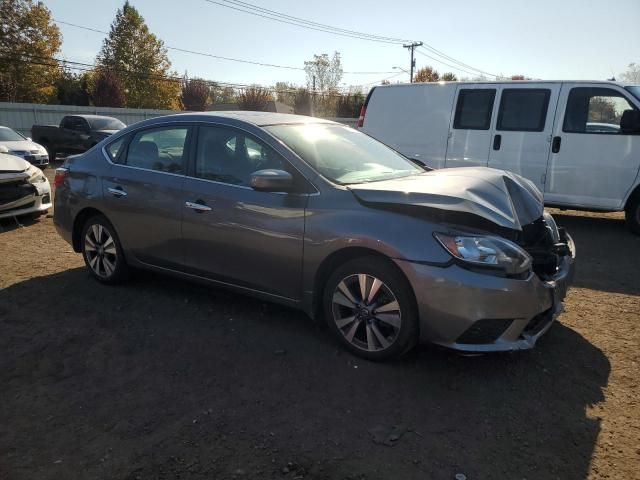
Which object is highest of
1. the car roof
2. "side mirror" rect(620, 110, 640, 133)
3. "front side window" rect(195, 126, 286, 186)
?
"side mirror" rect(620, 110, 640, 133)

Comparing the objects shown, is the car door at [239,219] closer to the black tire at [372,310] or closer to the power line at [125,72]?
the black tire at [372,310]

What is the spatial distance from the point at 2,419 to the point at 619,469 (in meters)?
3.22

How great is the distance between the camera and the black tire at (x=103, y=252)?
4887mm

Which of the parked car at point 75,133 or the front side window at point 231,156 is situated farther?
the parked car at point 75,133

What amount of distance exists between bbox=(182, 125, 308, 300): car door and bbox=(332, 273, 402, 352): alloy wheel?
→ 374 mm

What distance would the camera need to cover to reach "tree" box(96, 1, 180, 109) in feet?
165

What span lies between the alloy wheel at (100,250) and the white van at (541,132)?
18.2 feet

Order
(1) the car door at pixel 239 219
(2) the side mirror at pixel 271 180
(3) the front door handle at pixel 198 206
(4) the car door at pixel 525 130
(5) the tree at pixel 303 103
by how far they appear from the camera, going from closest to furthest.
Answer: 1. (2) the side mirror at pixel 271 180
2. (1) the car door at pixel 239 219
3. (3) the front door handle at pixel 198 206
4. (4) the car door at pixel 525 130
5. (5) the tree at pixel 303 103

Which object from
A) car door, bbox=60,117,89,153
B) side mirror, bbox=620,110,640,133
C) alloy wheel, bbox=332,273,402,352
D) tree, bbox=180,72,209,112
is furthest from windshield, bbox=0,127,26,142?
tree, bbox=180,72,209,112

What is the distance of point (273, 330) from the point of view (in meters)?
4.02

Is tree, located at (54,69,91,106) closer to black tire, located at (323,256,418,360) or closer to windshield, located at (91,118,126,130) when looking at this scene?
windshield, located at (91,118,126,130)

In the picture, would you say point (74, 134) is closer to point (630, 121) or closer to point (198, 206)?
point (198, 206)

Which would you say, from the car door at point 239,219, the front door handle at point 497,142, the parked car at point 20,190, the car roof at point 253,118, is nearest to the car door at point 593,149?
the front door handle at point 497,142

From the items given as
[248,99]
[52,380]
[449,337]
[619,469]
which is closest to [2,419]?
[52,380]
